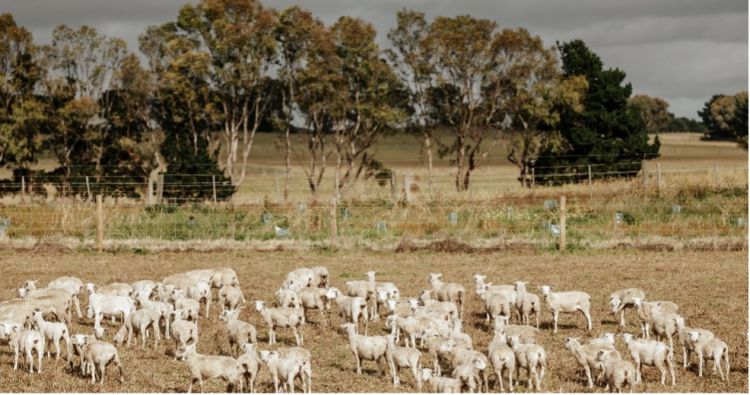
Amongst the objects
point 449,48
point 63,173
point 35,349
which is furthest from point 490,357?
point 63,173

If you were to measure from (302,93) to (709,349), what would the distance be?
5028 cm

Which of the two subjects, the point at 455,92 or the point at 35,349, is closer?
the point at 35,349

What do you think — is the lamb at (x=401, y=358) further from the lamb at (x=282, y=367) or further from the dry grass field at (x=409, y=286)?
the lamb at (x=282, y=367)

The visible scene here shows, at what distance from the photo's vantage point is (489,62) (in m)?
61.6

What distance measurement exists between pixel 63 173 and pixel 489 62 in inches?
1129

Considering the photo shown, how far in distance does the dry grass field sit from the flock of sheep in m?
0.30

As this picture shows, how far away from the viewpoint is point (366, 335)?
16.0 metres

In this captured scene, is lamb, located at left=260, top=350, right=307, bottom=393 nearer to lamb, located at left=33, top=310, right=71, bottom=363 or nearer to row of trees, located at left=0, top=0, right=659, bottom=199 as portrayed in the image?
lamb, located at left=33, top=310, right=71, bottom=363

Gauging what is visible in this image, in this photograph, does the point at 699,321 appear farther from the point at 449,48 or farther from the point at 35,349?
the point at 449,48

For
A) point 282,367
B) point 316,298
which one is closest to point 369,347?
point 282,367

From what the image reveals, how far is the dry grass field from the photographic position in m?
13.5

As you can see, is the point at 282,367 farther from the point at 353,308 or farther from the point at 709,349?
the point at 709,349

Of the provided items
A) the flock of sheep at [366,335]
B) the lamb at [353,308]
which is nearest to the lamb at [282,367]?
the flock of sheep at [366,335]

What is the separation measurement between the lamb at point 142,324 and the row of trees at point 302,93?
4331 centimetres
